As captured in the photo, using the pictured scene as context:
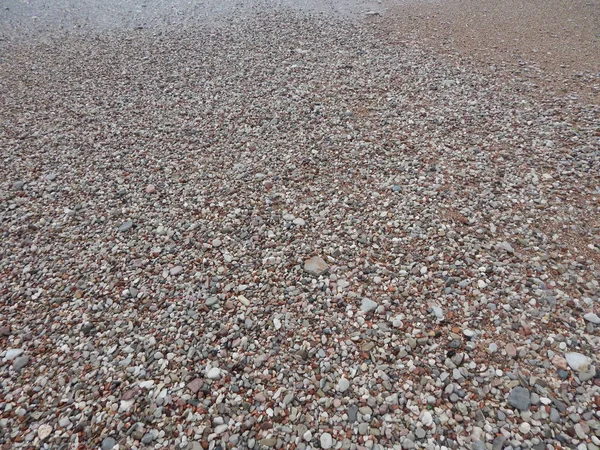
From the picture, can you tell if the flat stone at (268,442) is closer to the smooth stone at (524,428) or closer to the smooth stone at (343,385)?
the smooth stone at (343,385)

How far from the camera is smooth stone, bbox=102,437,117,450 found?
114 inches

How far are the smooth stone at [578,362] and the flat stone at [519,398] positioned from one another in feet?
1.69

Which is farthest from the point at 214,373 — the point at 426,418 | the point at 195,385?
the point at 426,418

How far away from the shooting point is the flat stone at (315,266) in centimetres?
420

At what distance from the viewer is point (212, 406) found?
3.12m

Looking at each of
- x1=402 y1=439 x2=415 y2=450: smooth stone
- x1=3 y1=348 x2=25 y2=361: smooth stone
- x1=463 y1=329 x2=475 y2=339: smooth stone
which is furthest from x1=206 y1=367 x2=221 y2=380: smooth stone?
x1=463 y1=329 x2=475 y2=339: smooth stone

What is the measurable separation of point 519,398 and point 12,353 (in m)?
4.50

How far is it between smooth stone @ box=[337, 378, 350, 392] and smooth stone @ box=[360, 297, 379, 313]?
77 cm

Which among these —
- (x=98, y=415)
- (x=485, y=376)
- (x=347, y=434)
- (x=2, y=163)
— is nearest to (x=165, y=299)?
(x=98, y=415)

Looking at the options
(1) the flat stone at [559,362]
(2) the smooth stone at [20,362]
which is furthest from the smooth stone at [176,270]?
(1) the flat stone at [559,362]

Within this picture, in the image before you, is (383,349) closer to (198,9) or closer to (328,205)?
(328,205)

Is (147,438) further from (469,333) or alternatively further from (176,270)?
(469,333)

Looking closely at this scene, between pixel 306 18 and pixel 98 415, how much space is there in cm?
1175

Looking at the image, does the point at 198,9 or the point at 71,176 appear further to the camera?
the point at 198,9
